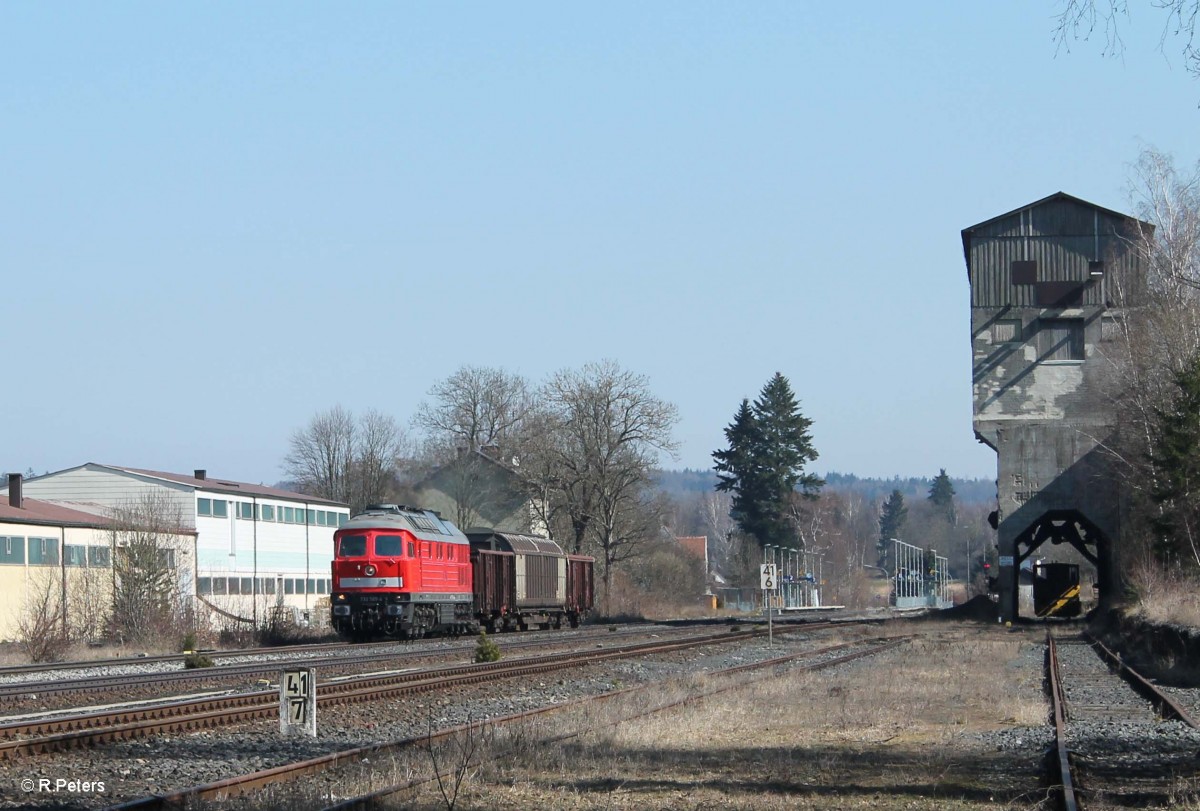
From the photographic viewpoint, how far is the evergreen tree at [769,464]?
110 metres

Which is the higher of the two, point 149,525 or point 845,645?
point 149,525

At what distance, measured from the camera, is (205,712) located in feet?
55.1

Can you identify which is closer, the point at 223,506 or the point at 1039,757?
the point at 1039,757

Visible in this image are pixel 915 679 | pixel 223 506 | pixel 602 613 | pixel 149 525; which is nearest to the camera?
pixel 915 679

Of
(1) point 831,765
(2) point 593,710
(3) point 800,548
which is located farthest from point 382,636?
(3) point 800,548

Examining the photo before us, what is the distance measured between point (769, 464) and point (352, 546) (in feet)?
254

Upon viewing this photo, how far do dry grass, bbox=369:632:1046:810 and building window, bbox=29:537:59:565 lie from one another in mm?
28126

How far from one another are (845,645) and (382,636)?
42.1ft

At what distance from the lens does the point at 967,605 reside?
191 ft

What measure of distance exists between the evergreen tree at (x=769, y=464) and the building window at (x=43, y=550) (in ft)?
241

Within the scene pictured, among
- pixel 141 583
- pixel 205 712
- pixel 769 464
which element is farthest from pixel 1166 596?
pixel 769 464

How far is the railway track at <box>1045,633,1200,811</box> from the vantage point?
1051cm

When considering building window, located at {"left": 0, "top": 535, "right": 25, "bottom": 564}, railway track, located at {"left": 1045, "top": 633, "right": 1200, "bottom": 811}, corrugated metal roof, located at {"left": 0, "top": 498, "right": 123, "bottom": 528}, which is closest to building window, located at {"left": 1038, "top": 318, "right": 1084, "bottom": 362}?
railway track, located at {"left": 1045, "top": 633, "right": 1200, "bottom": 811}

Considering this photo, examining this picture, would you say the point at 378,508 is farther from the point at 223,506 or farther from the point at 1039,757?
the point at 1039,757
